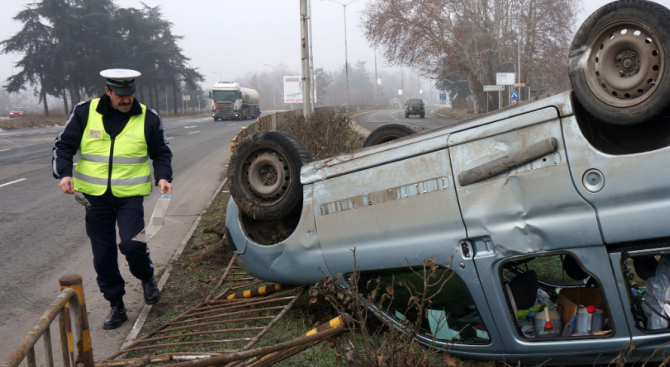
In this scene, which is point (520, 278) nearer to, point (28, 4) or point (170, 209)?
point (170, 209)

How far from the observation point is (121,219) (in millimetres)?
4930

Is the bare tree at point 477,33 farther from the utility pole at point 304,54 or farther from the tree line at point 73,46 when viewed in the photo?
the utility pole at point 304,54

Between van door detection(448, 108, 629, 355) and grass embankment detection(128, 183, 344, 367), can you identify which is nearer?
van door detection(448, 108, 629, 355)

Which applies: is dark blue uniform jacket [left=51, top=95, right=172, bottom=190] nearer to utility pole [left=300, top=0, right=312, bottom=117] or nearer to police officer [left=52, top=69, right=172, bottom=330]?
police officer [left=52, top=69, right=172, bottom=330]

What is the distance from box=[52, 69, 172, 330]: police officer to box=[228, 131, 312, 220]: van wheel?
70 centimetres

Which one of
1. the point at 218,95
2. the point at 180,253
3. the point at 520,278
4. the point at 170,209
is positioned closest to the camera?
the point at 520,278

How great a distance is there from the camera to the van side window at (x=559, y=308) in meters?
3.57

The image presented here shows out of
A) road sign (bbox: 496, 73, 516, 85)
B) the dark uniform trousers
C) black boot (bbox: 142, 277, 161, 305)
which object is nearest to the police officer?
the dark uniform trousers

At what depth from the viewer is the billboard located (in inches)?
1586

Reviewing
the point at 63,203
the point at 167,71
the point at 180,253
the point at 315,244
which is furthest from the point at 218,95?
the point at 315,244

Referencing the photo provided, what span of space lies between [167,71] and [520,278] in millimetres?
75142

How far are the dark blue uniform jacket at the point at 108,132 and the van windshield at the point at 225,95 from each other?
46.8m

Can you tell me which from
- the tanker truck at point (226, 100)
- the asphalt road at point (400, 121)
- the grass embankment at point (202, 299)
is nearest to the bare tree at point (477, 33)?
the asphalt road at point (400, 121)

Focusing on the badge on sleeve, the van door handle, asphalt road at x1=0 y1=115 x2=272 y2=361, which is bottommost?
asphalt road at x1=0 y1=115 x2=272 y2=361
